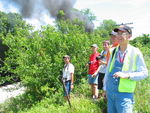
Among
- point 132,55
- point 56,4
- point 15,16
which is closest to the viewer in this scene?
point 132,55

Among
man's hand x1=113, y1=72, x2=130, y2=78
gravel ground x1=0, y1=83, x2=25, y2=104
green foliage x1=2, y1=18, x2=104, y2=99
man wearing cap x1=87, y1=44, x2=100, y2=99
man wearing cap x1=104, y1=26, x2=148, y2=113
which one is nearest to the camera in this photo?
man's hand x1=113, y1=72, x2=130, y2=78

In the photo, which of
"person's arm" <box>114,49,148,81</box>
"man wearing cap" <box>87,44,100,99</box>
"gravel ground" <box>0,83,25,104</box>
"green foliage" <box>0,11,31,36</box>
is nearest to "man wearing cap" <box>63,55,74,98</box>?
"man wearing cap" <box>87,44,100,99</box>

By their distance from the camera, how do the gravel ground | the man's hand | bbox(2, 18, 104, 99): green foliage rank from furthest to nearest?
the gravel ground
bbox(2, 18, 104, 99): green foliage
the man's hand

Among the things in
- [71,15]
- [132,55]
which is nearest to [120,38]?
[132,55]

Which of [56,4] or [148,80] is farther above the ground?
[56,4]

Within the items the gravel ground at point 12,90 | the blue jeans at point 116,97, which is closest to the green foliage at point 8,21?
the gravel ground at point 12,90

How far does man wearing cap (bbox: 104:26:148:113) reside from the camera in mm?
3305

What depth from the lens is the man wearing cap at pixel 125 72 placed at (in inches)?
130

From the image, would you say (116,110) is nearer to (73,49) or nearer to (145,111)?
(145,111)

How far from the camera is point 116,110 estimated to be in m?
3.49

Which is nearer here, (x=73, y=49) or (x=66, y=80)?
(x=66, y=80)

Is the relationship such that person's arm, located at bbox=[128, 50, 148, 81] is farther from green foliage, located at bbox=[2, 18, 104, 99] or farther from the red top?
green foliage, located at bbox=[2, 18, 104, 99]

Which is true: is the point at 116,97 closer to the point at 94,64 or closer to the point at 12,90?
the point at 94,64

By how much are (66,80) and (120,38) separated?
4036 millimetres
